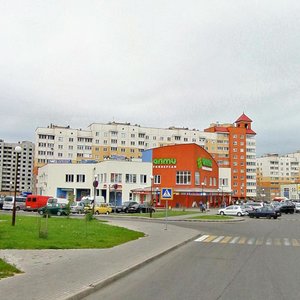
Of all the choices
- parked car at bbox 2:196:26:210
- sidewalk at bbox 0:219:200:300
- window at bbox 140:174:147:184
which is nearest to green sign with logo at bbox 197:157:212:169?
window at bbox 140:174:147:184

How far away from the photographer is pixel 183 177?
80.6m

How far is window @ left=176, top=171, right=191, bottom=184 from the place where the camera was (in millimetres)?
80500

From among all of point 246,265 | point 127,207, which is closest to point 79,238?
point 246,265

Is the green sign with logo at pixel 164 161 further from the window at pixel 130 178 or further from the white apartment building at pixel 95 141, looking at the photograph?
the white apartment building at pixel 95 141

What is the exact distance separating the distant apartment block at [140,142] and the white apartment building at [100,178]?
34632 mm

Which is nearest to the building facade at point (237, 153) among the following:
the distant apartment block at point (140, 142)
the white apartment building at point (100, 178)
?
the distant apartment block at point (140, 142)

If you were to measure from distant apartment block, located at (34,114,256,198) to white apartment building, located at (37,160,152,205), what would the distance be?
1363 inches

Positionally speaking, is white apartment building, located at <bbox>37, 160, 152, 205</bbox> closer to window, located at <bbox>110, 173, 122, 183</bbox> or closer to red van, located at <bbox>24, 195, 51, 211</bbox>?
window, located at <bbox>110, 173, 122, 183</bbox>

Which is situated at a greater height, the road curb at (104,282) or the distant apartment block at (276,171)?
the distant apartment block at (276,171)

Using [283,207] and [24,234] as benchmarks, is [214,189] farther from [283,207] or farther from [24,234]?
[24,234]

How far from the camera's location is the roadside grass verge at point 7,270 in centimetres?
937

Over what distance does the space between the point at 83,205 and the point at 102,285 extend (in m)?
45.4

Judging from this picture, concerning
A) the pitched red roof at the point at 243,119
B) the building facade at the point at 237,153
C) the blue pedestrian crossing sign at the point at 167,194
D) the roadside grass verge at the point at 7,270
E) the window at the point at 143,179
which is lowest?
the roadside grass verge at the point at 7,270

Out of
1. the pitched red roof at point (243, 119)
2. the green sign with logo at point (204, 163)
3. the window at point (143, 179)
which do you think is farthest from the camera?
the pitched red roof at point (243, 119)
